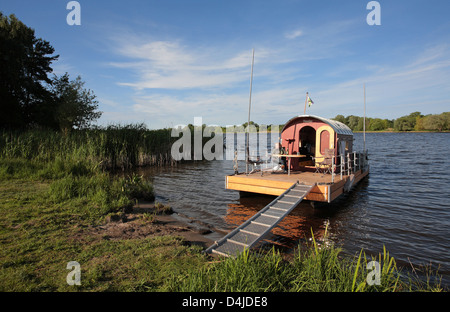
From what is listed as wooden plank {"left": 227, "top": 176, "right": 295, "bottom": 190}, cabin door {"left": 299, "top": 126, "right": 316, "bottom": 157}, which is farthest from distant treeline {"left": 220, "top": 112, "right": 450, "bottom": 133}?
wooden plank {"left": 227, "top": 176, "right": 295, "bottom": 190}

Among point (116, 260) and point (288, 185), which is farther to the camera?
point (288, 185)

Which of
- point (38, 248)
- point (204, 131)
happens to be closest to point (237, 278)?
point (38, 248)

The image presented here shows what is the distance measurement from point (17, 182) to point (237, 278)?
1000 cm

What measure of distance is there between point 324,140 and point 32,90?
30.9 meters

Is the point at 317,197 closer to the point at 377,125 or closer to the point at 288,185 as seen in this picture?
the point at 288,185

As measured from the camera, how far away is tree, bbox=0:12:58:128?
23.0 m

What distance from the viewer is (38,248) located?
498 cm

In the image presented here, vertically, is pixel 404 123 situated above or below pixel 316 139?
above

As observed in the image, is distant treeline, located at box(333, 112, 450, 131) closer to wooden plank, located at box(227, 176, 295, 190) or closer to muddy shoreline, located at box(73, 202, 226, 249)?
wooden plank, located at box(227, 176, 295, 190)

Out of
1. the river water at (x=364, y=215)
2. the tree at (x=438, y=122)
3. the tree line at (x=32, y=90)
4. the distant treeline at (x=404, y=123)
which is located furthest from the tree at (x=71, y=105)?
the tree at (x=438, y=122)

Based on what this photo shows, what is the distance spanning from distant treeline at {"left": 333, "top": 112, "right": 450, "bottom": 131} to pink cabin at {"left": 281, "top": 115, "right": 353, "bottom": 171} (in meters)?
79.7

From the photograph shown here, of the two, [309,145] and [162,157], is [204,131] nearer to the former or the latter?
[162,157]

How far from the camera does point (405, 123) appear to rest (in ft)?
366

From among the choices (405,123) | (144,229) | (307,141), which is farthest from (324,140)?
(405,123)
